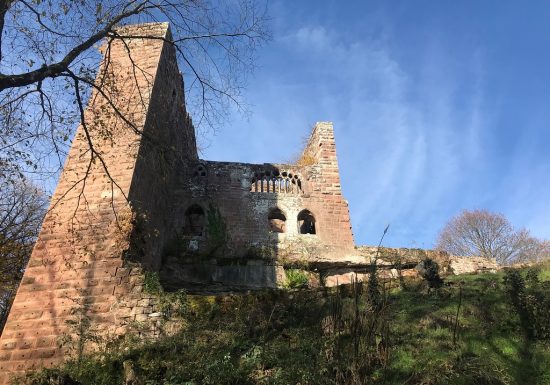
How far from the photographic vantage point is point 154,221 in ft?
32.3

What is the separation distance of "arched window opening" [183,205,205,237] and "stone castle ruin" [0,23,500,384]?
35mm

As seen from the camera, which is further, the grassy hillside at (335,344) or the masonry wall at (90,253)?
the masonry wall at (90,253)

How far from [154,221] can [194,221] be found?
2343 mm

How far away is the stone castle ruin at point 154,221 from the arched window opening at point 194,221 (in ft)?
0.11

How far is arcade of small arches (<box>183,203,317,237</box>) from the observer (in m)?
11.9

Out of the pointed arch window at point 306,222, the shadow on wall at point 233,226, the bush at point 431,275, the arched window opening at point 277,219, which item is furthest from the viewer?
the pointed arch window at point 306,222

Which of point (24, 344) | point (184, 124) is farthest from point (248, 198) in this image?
point (24, 344)

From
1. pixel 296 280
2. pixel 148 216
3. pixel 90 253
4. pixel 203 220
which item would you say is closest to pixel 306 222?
pixel 296 280

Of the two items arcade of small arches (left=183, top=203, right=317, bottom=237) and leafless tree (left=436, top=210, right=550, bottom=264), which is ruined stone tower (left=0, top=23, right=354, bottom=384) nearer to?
arcade of small arches (left=183, top=203, right=317, bottom=237)

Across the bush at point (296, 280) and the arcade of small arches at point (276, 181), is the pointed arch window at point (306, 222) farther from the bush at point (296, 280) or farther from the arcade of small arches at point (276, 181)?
the bush at point (296, 280)

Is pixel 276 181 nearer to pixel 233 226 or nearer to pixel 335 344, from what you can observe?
pixel 233 226

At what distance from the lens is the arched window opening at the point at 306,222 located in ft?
41.1

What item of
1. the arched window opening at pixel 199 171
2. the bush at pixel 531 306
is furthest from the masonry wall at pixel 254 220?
the bush at pixel 531 306

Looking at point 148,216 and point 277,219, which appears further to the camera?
point 277,219
